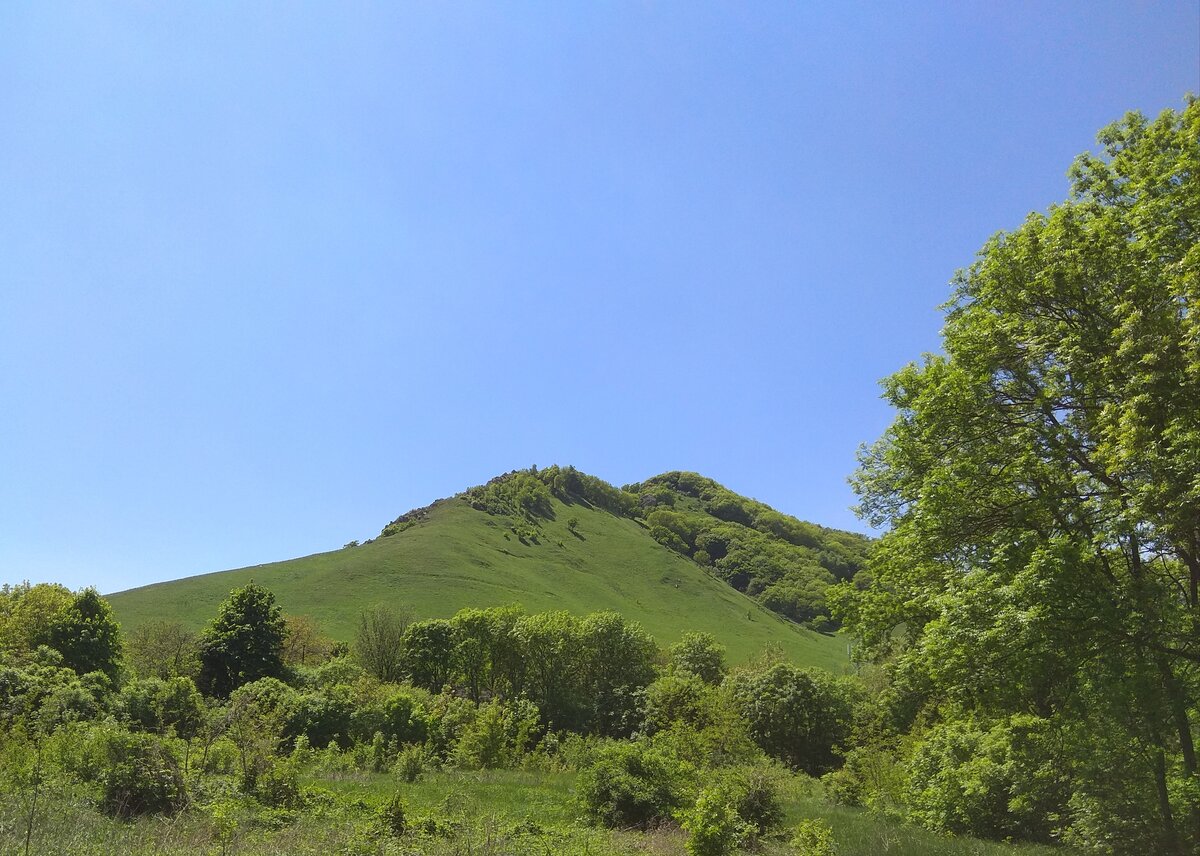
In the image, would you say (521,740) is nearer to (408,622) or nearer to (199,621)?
(408,622)

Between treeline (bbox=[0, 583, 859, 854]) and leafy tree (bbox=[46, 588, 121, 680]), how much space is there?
11 centimetres

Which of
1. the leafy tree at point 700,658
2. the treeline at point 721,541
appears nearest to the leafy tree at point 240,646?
the leafy tree at point 700,658

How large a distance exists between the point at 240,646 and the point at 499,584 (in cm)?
5690

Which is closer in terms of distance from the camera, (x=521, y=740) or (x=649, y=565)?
(x=521, y=740)

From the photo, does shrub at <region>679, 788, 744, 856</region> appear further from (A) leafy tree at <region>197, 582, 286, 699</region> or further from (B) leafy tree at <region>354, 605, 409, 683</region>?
(B) leafy tree at <region>354, 605, 409, 683</region>

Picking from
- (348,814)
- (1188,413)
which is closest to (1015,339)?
(1188,413)

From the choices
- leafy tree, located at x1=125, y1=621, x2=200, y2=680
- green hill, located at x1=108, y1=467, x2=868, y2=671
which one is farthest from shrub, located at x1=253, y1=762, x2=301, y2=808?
green hill, located at x1=108, y1=467, x2=868, y2=671

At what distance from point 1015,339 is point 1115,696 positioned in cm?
664

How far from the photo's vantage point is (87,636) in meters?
38.4

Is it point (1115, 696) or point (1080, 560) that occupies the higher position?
point (1080, 560)

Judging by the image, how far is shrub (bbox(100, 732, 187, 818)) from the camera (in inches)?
579

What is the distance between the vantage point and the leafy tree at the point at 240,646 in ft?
154

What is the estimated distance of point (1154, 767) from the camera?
1080 cm

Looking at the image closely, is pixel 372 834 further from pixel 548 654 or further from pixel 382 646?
pixel 382 646
